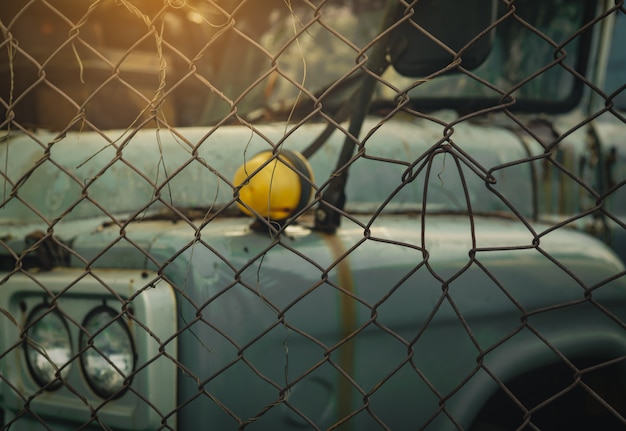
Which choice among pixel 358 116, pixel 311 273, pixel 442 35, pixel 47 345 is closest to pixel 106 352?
pixel 47 345

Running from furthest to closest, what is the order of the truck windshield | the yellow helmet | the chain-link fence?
the truck windshield < the yellow helmet < the chain-link fence

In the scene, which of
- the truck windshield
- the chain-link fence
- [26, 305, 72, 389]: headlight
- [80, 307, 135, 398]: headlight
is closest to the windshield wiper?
the chain-link fence

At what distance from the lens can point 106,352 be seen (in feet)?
3.71

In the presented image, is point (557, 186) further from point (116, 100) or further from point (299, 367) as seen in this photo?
point (116, 100)

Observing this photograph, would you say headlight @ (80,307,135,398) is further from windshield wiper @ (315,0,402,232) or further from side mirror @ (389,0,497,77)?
side mirror @ (389,0,497,77)

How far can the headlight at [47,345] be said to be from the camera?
3.87 feet

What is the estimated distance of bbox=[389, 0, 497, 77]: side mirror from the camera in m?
1.10

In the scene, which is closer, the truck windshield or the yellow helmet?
the yellow helmet

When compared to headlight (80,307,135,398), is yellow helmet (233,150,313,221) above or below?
above

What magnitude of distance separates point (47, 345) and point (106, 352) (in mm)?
169

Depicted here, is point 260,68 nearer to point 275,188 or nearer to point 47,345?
point 275,188

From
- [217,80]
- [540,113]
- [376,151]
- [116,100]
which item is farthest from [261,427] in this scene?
[116,100]

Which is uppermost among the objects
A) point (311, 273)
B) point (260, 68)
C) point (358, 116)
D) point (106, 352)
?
point (260, 68)

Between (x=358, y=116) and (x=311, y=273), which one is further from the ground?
(x=358, y=116)
